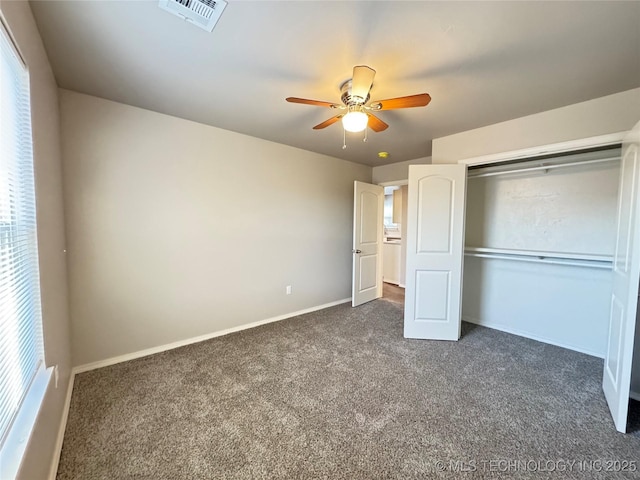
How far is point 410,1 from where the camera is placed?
1.33m

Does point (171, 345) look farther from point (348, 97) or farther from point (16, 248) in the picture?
point (348, 97)

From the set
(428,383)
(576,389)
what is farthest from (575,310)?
(428,383)

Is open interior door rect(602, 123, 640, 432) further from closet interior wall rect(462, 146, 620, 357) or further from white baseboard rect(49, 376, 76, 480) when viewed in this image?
white baseboard rect(49, 376, 76, 480)

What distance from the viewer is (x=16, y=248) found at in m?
1.20

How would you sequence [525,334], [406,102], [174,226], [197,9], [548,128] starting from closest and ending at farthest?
[197,9], [406,102], [548,128], [174,226], [525,334]

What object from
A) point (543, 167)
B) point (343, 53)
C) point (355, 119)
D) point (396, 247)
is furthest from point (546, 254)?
point (396, 247)

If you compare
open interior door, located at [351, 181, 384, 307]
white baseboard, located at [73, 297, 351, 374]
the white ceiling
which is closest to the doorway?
open interior door, located at [351, 181, 384, 307]

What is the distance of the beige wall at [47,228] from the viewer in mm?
1247

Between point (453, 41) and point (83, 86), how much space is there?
2786 millimetres

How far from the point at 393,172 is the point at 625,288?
334 cm

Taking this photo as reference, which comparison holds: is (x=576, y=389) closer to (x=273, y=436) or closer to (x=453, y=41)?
(x=273, y=436)

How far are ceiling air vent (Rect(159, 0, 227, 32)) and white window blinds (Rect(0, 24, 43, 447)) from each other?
2.33ft

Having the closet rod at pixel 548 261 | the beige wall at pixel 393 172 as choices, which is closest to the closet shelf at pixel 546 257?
the closet rod at pixel 548 261

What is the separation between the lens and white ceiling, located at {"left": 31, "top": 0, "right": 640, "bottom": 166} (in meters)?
1.41
